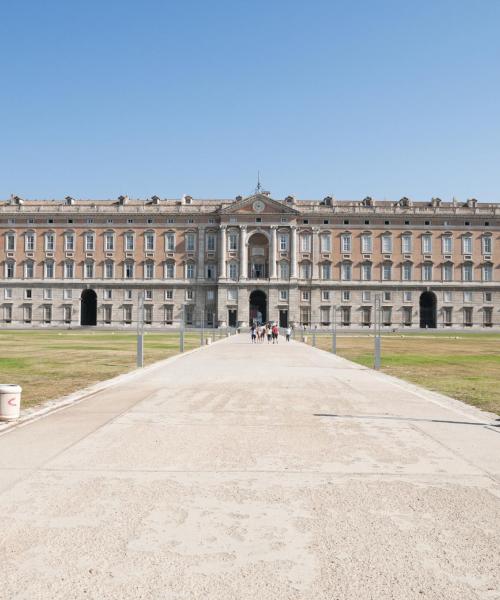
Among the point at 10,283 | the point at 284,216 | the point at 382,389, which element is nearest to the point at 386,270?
the point at 284,216

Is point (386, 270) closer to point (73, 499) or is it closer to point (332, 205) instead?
point (332, 205)

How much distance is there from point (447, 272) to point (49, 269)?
202ft

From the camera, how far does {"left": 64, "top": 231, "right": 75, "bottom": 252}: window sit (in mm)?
85562

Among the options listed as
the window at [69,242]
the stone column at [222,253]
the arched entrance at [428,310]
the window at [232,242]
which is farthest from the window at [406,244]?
the window at [69,242]

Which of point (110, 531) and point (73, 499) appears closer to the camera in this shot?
point (110, 531)

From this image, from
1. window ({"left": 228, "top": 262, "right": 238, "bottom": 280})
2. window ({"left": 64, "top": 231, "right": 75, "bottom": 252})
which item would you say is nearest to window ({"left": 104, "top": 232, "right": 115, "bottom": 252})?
window ({"left": 64, "top": 231, "right": 75, "bottom": 252})

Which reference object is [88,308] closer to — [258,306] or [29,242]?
[29,242]

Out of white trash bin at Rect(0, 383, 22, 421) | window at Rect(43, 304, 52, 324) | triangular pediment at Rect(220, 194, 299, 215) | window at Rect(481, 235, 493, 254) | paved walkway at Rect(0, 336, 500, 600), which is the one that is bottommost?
paved walkway at Rect(0, 336, 500, 600)

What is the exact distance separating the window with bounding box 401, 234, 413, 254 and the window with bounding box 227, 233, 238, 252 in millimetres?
25496

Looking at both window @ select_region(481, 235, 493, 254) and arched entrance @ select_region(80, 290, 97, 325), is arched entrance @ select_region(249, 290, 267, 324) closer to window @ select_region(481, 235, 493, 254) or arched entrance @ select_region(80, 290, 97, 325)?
arched entrance @ select_region(80, 290, 97, 325)

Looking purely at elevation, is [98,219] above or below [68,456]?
above

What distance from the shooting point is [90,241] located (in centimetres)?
8556

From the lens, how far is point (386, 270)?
85.0 meters

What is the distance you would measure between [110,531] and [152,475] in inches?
67.5
